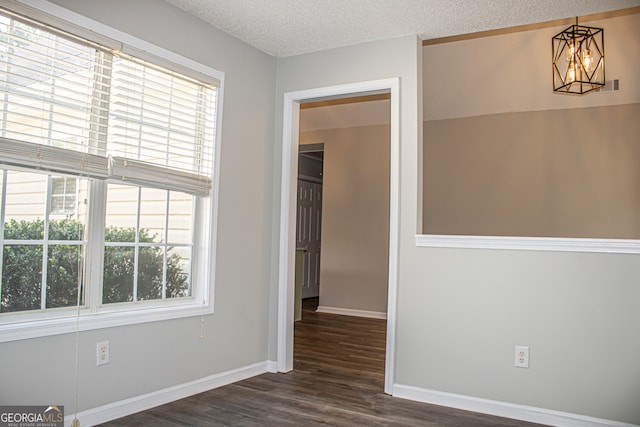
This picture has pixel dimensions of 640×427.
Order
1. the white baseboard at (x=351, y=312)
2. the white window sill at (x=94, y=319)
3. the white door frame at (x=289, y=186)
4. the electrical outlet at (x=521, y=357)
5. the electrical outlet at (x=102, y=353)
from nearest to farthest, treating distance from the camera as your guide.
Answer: the white window sill at (x=94, y=319), the electrical outlet at (x=102, y=353), the electrical outlet at (x=521, y=357), the white door frame at (x=289, y=186), the white baseboard at (x=351, y=312)

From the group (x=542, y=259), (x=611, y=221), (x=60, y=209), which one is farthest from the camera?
(x=611, y=221)

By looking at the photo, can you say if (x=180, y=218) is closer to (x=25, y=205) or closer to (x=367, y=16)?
(x=25, y=205)

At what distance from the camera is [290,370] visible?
405cm

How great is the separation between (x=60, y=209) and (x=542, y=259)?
9.23 feet

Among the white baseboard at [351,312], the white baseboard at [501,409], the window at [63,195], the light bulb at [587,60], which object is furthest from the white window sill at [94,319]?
the white baseboard at [351,312]

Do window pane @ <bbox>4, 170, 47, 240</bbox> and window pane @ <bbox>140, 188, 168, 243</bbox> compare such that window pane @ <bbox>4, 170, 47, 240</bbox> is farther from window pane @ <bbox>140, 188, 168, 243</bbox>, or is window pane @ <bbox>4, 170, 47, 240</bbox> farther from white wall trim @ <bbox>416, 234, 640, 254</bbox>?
white wall trim @ <bbox>416, 234, 640, 254</bbox>

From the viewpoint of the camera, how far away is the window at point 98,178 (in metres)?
2.51

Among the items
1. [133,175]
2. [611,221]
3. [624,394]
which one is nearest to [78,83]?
[133,175]

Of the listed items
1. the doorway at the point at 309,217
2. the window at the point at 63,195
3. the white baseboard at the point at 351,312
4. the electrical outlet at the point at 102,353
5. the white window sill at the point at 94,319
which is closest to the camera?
the white window sill at the point at 94,319

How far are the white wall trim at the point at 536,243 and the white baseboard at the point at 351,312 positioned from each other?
326 centimetres

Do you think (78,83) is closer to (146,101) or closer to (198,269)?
(146,101)

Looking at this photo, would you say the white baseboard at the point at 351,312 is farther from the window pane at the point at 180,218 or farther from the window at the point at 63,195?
the window at the point at 63,195

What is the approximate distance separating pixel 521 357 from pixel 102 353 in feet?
8.15

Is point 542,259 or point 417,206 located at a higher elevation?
point 417,206
